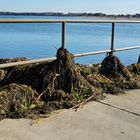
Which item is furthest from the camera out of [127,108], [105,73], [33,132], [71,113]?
[105,73]

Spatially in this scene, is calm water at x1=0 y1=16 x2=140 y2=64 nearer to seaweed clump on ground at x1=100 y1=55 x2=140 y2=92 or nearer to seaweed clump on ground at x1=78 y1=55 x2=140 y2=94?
seaweed clump on ground at x1=78 y1=55 x2=140 y2=94

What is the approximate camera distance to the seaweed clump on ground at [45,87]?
15.3ft

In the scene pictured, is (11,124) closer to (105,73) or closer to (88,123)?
(88,123)

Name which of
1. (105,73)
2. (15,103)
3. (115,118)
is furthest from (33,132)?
(105,73)

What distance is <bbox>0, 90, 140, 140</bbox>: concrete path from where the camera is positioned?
3971 mm

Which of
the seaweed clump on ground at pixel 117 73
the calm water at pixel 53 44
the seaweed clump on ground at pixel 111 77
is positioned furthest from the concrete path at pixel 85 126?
the calm water at pixel 53 44

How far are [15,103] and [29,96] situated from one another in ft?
1.02

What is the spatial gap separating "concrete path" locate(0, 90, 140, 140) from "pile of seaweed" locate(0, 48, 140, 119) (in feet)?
0.75

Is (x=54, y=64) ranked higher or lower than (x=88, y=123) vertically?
higher

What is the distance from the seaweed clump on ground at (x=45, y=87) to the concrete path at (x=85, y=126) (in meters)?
0.24

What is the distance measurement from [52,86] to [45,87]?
0.31ft

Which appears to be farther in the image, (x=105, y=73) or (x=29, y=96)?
(x=105, y=73)

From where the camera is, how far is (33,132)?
4035 millimetres

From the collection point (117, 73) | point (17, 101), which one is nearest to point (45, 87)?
point (17, 101)
